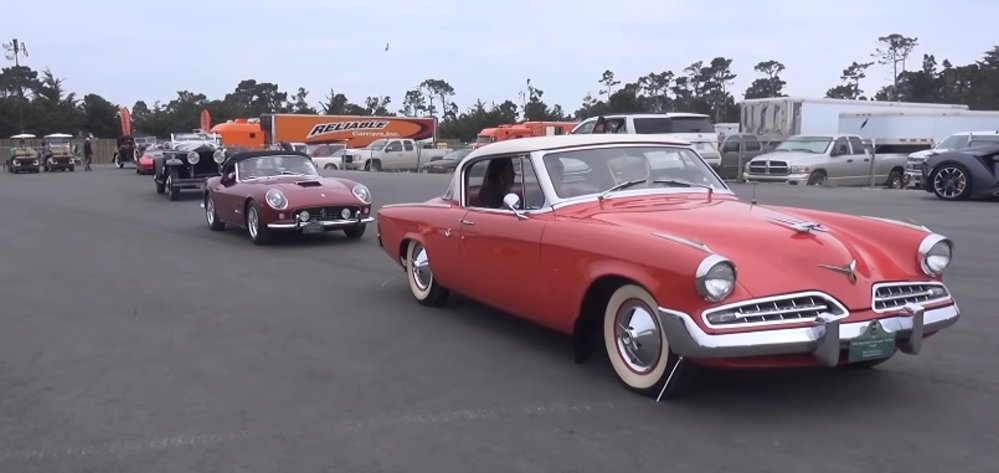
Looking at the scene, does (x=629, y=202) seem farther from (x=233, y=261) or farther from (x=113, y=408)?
(x=233, y=261)

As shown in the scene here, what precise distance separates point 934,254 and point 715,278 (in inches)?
61.0

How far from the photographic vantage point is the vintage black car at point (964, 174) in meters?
16.2

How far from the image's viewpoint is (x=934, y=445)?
4.30 m

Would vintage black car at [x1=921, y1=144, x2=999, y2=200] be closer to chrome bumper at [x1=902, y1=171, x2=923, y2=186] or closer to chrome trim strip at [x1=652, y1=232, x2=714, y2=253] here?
chrome bumper at [x1=902, y1=171, x2=923, y2=186]

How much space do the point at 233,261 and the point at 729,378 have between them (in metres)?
7.41

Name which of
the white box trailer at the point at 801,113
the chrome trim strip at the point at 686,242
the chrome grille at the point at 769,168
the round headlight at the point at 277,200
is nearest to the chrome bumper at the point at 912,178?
the chrome grille at the point at 769,168

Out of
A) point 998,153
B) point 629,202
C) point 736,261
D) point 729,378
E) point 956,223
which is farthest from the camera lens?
point 998,153

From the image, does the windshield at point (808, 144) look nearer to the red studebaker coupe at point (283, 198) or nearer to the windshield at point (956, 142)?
the windshield at point (956, 142)

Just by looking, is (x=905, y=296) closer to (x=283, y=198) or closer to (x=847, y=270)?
(x=847, y=270)

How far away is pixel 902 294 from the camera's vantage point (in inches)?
192

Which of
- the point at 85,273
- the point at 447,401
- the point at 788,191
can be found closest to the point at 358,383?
the point at 447,401

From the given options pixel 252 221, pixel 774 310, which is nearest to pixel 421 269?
pixel 774 310

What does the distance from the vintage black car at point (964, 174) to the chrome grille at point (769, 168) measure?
592 cm

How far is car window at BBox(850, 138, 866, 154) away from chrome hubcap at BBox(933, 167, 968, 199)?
7.54 m
